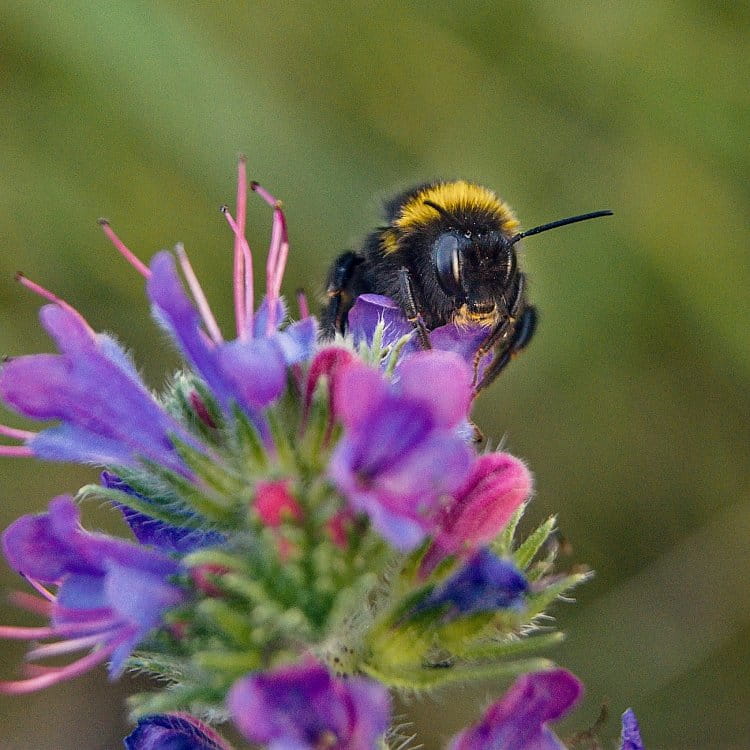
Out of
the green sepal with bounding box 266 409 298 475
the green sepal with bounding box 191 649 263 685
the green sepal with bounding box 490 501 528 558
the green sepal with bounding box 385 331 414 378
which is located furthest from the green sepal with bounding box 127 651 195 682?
the green sepal with bounding box 385 331 414 378

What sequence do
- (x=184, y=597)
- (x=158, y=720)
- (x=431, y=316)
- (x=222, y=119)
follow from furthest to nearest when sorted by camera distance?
(x=222, y=119)
(x=431, y=316)
(x=158, y=720)
(x=184, y=597)

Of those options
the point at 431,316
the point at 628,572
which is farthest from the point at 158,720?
the point at 628,572

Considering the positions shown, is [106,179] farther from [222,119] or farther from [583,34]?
[583,34]

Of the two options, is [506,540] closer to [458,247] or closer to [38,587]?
[458,247]

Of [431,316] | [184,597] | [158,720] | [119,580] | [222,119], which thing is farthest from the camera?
[222,119]

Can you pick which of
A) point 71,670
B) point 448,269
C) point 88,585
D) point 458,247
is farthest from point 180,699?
point 458,247

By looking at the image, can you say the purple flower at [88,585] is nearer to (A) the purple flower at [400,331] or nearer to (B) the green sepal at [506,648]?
(B) the green sepal at [506,648]

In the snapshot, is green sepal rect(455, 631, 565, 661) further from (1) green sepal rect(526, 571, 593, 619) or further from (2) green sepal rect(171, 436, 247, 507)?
(2) green sepal rect(171, 436, 247, 507)

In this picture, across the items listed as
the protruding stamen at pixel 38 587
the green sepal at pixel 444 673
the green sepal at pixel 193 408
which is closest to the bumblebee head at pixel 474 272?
the green sepal at pixel 193 408
